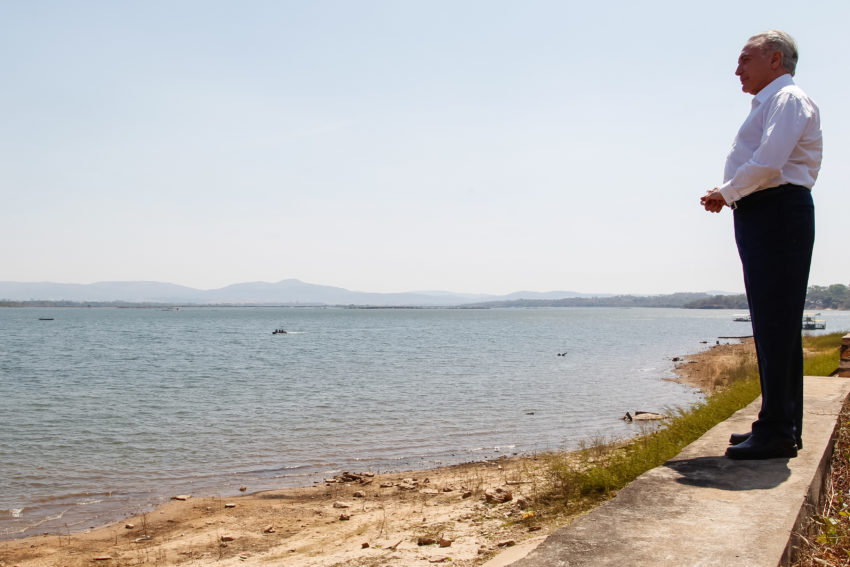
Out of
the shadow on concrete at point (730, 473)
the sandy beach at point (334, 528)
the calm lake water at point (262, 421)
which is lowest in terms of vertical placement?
the calm lake water at point (262, 421)

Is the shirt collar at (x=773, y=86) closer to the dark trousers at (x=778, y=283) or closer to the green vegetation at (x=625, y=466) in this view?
the dark trousers at (x=778, y=283)

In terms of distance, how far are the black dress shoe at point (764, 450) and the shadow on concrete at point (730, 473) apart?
39mm

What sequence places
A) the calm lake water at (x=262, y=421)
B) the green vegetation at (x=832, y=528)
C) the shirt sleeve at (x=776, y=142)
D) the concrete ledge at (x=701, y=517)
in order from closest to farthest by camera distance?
1. the concrete ledge at (x=701, y=517)
2. the green vegetation at (x=832, y=528)
3. the shirt sleeve at (x=776, y=142)
4. the calm lake water at (x=262, y=421)

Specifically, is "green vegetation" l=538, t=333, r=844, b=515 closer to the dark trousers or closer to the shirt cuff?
the dark trousers

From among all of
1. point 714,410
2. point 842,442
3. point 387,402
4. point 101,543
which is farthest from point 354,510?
point 387,402

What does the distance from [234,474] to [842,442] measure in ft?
37.3

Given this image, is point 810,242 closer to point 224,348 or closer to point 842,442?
point 842,442

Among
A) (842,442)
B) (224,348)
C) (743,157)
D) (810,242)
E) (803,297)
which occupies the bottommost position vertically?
(224,348)

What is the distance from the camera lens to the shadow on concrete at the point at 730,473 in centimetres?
314

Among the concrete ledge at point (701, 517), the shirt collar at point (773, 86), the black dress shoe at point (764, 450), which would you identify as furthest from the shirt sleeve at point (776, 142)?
the concrete ledge at point (701, 517)

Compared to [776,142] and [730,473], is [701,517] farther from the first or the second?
[776,142]

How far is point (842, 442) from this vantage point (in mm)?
4688

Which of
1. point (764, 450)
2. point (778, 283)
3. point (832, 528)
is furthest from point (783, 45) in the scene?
point (832, 528)

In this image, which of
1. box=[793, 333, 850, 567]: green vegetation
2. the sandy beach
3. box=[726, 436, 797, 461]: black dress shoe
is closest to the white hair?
box=[726, 436, 797, 461]: black dress shoe
